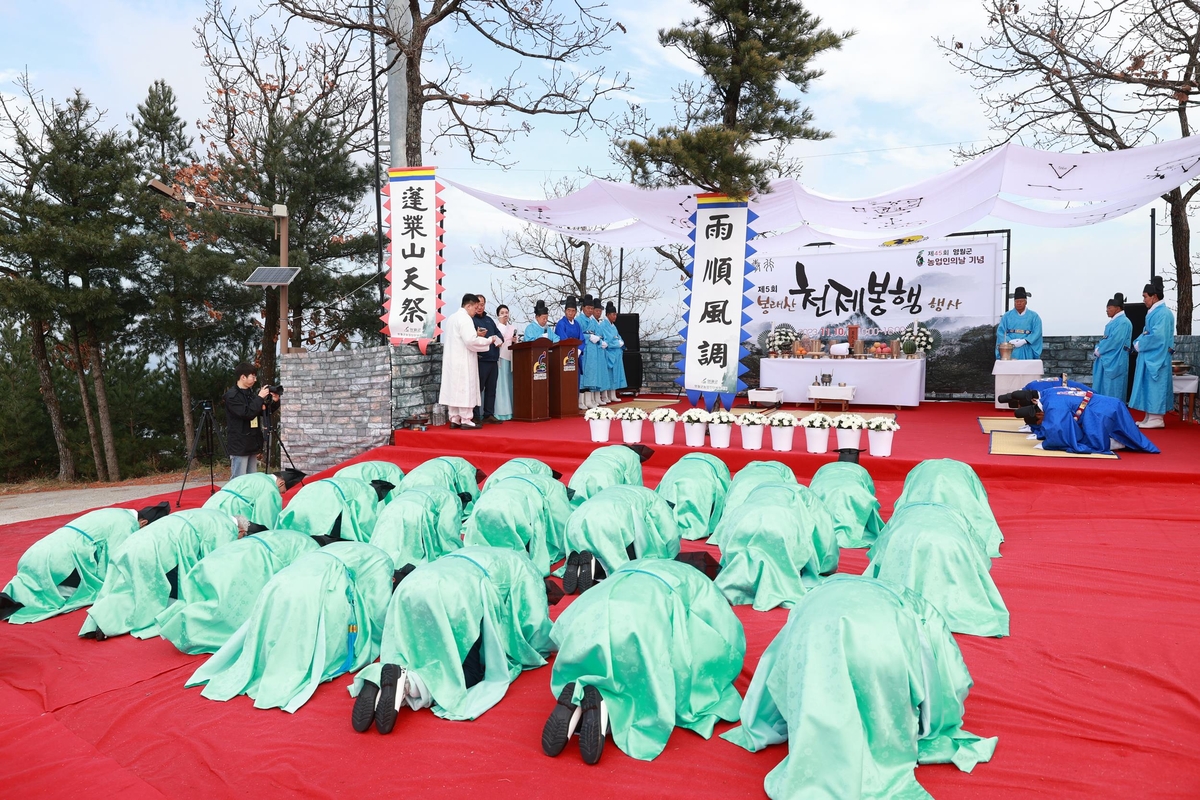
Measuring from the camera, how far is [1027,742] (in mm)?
2418

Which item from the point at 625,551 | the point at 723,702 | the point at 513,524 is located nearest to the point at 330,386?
the point at 513,524

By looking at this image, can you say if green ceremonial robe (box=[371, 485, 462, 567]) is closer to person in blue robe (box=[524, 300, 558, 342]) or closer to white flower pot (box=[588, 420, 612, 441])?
white flower pot (box=[588, 420, 612, 441])

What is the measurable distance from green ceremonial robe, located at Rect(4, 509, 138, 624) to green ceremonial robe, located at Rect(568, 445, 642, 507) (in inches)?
99.4

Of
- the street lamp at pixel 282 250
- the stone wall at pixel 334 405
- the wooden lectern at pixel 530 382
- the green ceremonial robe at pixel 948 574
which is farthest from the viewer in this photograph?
the wooden lectern at pixel 530 382

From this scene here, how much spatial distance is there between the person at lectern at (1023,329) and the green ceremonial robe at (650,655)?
772 cm

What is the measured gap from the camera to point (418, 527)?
434 cm

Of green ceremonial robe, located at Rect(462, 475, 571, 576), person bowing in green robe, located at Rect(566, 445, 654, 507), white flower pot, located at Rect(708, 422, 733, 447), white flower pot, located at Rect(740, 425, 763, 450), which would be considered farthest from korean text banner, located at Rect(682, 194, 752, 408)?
green ceremonial robe, located at Rect(462, 475, 571, 576)

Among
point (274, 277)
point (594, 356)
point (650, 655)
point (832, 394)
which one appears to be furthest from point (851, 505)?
point (274, 277)

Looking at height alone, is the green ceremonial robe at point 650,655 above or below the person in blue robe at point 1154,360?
below

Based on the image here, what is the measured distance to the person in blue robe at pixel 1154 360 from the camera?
23.3ft

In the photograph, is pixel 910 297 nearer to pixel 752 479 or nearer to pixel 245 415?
pixel 752 479

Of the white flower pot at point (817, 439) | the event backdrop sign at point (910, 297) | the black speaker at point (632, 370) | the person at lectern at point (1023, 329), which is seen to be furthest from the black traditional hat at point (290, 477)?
the person at lectern at point (1023, 329)

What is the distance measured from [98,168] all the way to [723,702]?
1343cm

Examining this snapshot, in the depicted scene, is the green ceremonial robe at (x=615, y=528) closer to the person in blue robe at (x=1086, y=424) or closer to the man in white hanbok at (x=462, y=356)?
the person in blue robe at (x=1086, y=424)
